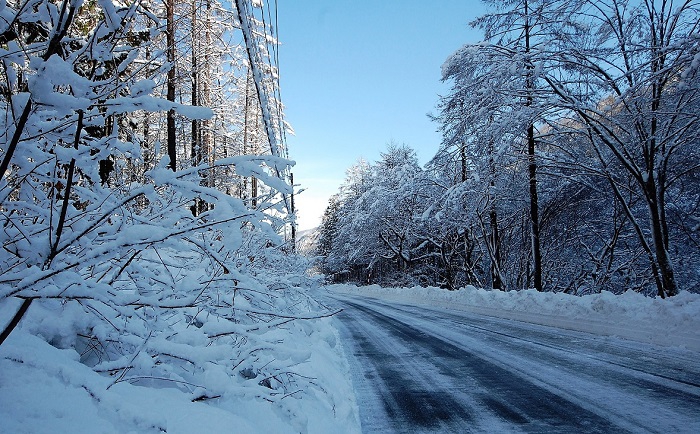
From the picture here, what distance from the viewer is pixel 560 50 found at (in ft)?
40.2

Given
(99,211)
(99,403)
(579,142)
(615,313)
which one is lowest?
(615,313)

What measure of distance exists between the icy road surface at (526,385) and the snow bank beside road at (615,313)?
0.50m

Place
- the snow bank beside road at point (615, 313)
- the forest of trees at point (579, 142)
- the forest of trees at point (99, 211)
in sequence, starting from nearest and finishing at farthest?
the forest of trees at point (99, 211) → the snow bank beside road at point (615, 313) → the forest of trees at point (579, 142)

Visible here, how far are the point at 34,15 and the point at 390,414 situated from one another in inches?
155

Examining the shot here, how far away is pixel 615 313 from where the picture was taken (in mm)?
8594

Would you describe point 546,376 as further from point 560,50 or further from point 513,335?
point 560,50

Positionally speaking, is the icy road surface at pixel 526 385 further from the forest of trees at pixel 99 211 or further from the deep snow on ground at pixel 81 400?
the forest of trees at pixel 99 211

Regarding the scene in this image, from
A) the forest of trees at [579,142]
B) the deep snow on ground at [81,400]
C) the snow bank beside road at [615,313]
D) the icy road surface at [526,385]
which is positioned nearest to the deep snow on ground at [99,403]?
the deep snow on ground at [81,400]

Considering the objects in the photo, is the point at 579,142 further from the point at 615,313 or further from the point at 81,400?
the point at 81,400

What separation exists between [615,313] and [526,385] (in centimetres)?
520

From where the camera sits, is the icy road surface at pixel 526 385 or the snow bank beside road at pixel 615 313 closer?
the icy road surface at pixel 526 385

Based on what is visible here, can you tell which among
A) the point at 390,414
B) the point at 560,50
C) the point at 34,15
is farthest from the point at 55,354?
the point at 560,50

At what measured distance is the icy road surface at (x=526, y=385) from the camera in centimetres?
360

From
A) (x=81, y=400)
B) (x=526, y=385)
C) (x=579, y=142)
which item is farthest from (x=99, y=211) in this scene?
(x=579, y=142)
